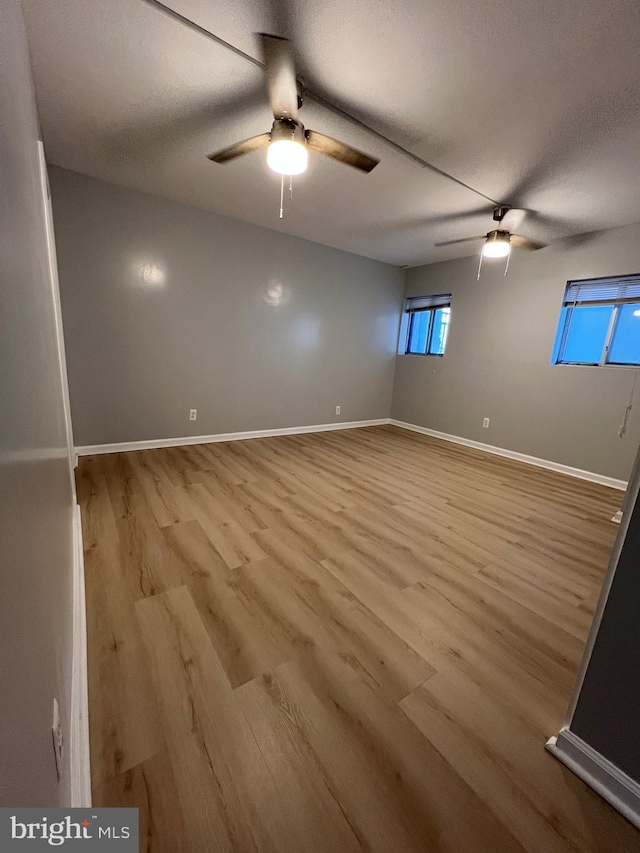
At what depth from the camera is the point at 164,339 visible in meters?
3.51

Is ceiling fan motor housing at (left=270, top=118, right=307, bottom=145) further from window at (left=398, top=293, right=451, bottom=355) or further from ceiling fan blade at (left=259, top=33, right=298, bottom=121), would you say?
window at (left=398, top=293, right=451, bottom=355)

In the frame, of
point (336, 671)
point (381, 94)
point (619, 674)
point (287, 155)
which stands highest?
point (381, 94)

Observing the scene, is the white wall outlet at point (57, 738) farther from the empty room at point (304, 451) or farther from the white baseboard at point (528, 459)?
the white baseboard at point (528, 459)

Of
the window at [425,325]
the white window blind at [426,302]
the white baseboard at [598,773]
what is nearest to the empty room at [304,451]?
the white baseboard at [598,773]

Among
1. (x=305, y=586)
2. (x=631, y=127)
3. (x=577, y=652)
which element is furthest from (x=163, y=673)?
(x=631, y=127)

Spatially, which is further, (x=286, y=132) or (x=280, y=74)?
(x=286, y=132)

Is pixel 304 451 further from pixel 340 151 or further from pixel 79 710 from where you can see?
pixel 79 710

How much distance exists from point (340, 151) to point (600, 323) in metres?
3.37

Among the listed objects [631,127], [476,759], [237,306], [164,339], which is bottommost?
[476,759]

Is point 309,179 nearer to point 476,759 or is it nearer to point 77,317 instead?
point 77,317

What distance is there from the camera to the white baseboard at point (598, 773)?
0.88 m

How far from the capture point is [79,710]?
101 cm

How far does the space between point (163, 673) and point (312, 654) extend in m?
0.55

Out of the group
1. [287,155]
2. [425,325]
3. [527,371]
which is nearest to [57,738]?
[287,155]
